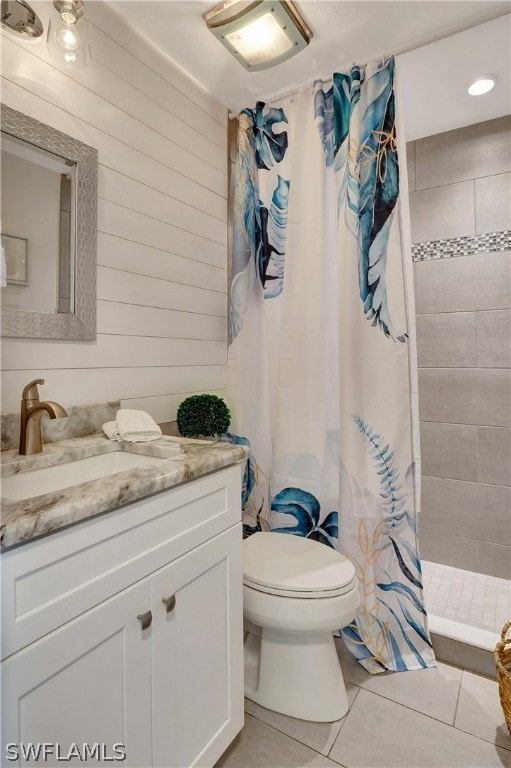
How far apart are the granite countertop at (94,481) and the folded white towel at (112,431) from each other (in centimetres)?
2

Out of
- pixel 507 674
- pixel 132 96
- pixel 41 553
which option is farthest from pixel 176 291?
pixel 507 674

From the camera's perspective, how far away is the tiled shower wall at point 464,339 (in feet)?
7.15

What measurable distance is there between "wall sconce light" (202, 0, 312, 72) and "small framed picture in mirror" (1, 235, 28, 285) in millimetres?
1078

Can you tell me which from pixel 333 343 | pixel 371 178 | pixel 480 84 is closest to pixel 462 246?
pixel 480 84

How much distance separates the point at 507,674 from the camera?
1298 mm

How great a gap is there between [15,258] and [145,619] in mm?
1026

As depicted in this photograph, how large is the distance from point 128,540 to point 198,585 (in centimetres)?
A: 30

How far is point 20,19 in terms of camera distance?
118cm

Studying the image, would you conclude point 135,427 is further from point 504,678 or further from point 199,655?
point 504,678

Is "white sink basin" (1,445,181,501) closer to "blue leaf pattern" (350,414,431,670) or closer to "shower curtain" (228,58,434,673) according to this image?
"shower curtain" (228,58,434,673)

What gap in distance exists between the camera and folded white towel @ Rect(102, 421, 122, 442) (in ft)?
4.37

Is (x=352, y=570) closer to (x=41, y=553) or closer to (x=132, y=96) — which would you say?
(x=41, y=553)

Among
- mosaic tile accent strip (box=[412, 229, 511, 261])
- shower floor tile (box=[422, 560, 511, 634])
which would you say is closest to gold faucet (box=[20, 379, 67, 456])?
shower floor tile (box=[422, 560, 511, 634])

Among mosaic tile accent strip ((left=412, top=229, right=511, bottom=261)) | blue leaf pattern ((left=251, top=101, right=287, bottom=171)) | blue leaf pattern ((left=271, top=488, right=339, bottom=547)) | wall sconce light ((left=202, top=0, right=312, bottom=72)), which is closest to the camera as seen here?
wall sconce light ((left=202, top=0, right=312, bottom=72))
